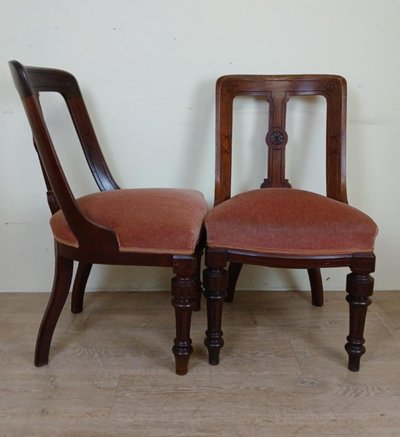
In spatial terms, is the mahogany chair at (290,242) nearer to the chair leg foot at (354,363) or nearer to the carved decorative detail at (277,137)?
the chair leg foot at (354,363)

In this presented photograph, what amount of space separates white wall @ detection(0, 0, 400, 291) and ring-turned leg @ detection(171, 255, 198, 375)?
0.62 m

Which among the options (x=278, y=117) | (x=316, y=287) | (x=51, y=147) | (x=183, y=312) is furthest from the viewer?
(x=316, y=287)

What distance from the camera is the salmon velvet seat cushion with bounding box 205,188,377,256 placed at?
1.11m

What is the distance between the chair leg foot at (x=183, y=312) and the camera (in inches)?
44.1

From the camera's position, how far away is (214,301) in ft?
3.93

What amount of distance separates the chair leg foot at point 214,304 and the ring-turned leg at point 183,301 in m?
0.05

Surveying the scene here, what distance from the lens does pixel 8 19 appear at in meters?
1.52

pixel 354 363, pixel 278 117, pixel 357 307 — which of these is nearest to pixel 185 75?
pixel 278 117

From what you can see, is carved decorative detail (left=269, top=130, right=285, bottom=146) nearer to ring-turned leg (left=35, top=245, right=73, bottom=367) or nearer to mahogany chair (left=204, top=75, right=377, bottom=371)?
mahogany chair (left=204, top=75, right=377, bottom=371)

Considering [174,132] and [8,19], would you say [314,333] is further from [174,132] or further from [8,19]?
[8,19]

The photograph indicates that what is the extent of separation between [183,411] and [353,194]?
42.1 inches

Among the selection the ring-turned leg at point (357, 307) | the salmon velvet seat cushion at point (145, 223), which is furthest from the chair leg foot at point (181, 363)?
the ring-turned leg at point (357, 307)

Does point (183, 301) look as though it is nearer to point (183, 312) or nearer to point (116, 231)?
point (183, 312)

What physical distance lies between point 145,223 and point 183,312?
0.27 metres
